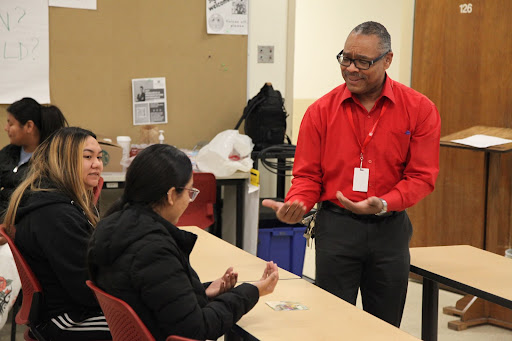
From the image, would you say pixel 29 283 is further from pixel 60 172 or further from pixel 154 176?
pixel 154 176

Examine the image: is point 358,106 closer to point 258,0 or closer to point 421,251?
point 421,251

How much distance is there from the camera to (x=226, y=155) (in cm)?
465

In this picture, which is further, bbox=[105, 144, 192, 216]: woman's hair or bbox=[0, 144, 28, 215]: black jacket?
bbox=[0, 144, 28, 215]: black jacket

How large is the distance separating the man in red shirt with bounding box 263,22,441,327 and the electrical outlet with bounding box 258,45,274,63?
270cm

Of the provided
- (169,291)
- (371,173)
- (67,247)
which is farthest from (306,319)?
(67,247)

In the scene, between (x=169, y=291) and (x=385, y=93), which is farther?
(x=385, y=93)

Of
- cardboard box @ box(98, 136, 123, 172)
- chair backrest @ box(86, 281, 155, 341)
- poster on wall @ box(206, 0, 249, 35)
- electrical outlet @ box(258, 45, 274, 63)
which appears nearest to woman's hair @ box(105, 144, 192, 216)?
chair backrest @ box(86, 281, 155, 341)

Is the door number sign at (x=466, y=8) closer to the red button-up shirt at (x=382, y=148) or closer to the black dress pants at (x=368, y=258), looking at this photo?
the red button-up shirt at (x=382, y=148)

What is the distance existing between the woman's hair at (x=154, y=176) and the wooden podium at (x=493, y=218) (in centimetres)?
250

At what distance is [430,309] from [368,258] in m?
0.51

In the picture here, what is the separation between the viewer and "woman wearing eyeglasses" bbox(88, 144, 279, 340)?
177cm

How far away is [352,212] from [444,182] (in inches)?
90.8

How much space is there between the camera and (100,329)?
2344 mm

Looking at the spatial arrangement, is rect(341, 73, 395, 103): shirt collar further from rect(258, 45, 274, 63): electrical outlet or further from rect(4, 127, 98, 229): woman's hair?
rect(258, 45, 274, 63): electrical outlet
